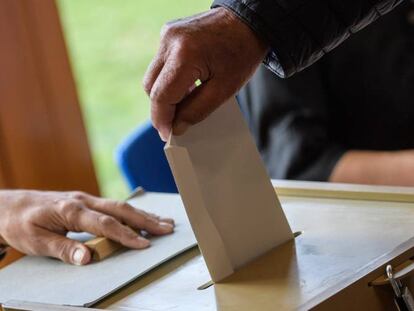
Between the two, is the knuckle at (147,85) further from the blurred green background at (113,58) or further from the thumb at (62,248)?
the blurred green background at (113,58)

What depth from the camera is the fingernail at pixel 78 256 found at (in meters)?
1.23

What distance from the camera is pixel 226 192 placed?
1116 millimetres

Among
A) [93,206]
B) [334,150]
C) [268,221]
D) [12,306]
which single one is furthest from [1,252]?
[334,150]

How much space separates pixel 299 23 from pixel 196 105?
0.16m

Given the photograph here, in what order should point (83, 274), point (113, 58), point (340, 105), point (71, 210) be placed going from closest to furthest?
point (83, 274)
point (71, 210)
point (340, 105)
point (113, 58)

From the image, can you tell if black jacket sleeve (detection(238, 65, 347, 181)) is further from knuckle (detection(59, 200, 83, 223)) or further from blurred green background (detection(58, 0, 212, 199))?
blurred green background (detection(58, 0, 212, 199))

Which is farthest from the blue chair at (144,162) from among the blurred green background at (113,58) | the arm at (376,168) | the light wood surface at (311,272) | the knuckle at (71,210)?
the blurred green background at (113,58)

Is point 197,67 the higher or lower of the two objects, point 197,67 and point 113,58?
the higher

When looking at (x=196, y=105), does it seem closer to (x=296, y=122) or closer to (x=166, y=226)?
(x=166, y=226)

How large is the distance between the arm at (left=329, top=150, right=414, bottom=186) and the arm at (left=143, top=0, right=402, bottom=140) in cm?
59

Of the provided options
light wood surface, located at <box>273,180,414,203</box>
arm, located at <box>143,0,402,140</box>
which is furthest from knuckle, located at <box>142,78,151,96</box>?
light wood surface, located at <box>273,180,414,203</box>

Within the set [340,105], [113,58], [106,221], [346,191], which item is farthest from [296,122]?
[113,58]

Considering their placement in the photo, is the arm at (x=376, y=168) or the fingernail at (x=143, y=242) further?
the arm at (x=376, y=168)

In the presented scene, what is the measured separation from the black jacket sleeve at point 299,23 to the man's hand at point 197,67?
19 mm
